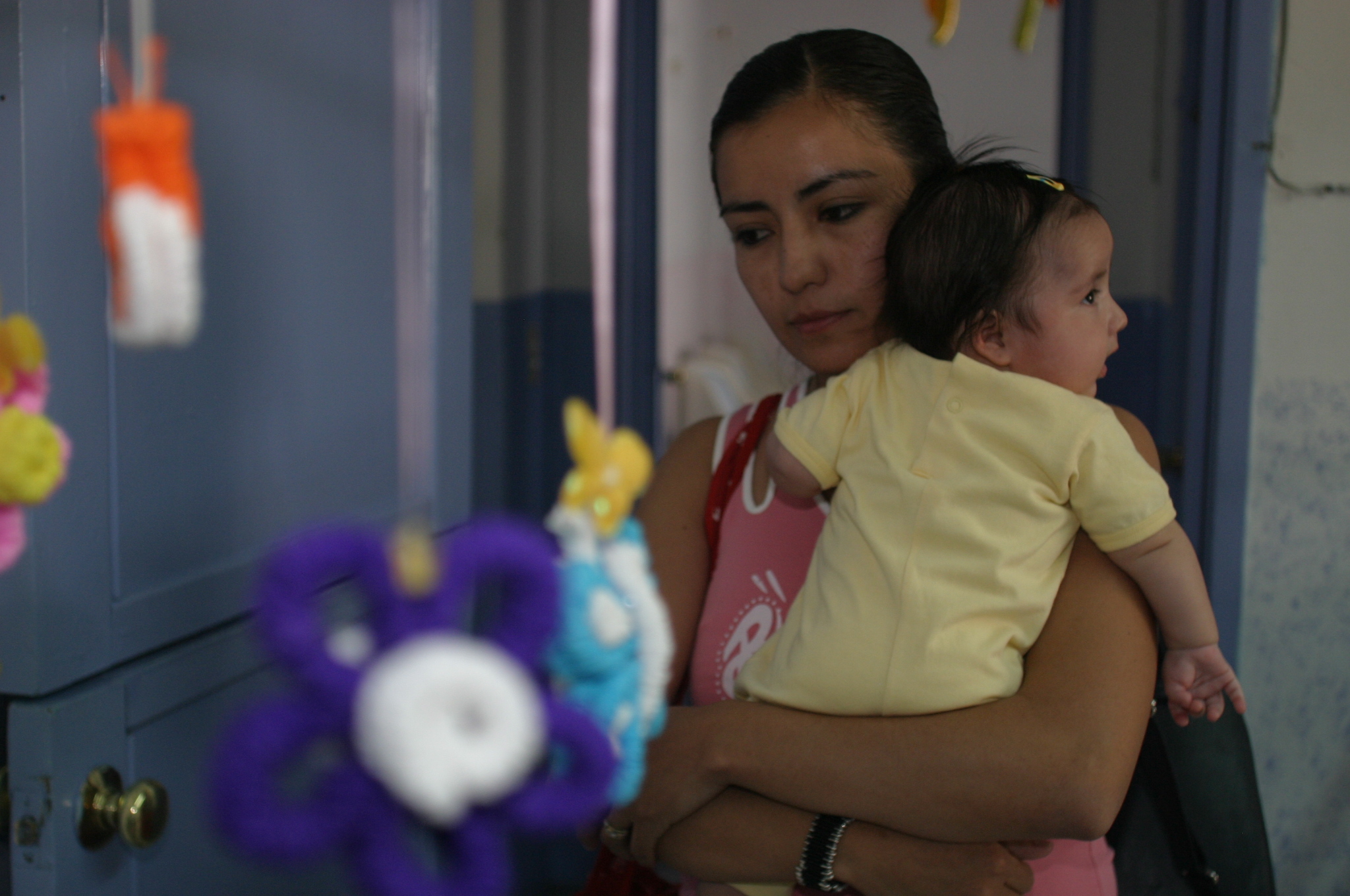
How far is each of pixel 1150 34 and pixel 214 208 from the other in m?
1.64

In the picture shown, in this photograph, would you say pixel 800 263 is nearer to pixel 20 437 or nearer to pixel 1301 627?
pixel 20 437

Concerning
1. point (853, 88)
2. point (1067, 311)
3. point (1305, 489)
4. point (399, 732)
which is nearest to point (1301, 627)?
point (1305, 489)

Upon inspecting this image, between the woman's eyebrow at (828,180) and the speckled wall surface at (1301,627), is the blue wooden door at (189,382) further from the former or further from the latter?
the speckled wall surface at (1301,627)

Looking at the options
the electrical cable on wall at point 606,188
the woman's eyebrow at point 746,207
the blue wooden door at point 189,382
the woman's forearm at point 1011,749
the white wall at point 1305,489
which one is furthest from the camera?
the white wall at point 1305,489

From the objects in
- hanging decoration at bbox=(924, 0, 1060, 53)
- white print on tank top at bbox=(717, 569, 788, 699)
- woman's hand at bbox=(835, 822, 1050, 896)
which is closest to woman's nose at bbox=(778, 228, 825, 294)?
white print on tank top at bbox=(717, 569, 788, 699)

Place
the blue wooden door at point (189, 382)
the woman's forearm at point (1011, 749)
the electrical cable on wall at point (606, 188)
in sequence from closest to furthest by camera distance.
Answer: the blue wooden door at point (189, 382)
the woman's forearm at point (1011, 749)
the electrical cable on wall at point (606, 188)

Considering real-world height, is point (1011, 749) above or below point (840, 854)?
above

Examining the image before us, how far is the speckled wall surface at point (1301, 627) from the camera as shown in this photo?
1708 millimetres

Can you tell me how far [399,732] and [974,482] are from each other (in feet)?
2.06

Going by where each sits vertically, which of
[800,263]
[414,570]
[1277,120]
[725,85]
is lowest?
[414,570]

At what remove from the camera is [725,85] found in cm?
191

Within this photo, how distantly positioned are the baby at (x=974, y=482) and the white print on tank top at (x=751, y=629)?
7 cm

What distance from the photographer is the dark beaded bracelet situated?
82cm

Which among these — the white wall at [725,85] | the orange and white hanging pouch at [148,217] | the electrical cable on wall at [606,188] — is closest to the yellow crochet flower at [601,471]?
the orange and white hanging pouch at [148,217]
